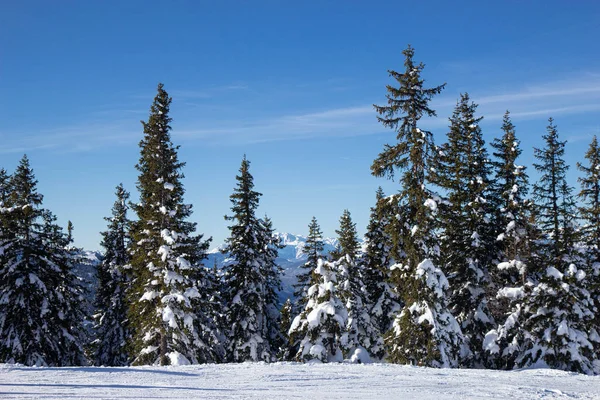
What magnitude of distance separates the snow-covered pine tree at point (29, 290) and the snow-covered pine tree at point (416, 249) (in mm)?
19435

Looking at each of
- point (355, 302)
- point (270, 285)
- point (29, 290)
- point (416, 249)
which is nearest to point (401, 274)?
point (416, 249)

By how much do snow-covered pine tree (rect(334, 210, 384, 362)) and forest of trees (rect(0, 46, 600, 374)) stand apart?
0.42 ft

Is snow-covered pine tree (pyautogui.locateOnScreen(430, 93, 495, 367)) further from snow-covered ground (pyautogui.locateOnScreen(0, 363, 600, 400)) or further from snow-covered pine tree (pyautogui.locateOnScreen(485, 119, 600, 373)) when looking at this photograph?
→ snow-covered ground (pyautogui.locateOnScreen(0, 363, 600, 400))

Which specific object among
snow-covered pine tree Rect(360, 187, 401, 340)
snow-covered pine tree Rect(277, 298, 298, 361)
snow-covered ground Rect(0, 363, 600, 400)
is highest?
snow-covered pine tree Rect(360, 187, 401, 340)

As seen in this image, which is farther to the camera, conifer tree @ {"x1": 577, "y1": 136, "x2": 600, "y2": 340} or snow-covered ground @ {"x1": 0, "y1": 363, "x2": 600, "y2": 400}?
conifer tree @ {"x1": 577, "y1": 136, "x2": 600, "y2": 340}

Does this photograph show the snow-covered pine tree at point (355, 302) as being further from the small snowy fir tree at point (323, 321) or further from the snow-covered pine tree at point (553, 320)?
the snow-covered pine tree at point (553, 320)

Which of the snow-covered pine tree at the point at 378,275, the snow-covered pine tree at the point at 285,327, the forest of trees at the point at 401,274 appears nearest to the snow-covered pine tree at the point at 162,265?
the forest of trees at the point at 401,274

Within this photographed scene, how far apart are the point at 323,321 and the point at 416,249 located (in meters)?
6.39

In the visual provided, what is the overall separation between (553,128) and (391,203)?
1335 centimetres

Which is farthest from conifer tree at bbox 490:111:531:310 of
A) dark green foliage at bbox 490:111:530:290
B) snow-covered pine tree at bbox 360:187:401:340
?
snow-covered pine tree at bbox 360:187:401:340

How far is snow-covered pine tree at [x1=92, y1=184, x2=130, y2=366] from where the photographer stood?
34.3 m

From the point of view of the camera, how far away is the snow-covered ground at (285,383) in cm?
1132

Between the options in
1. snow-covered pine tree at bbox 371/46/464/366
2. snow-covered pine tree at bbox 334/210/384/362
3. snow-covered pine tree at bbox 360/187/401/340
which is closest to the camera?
snow-covered pine tree at bbox 371/46/464/366

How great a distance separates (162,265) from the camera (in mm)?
24797
